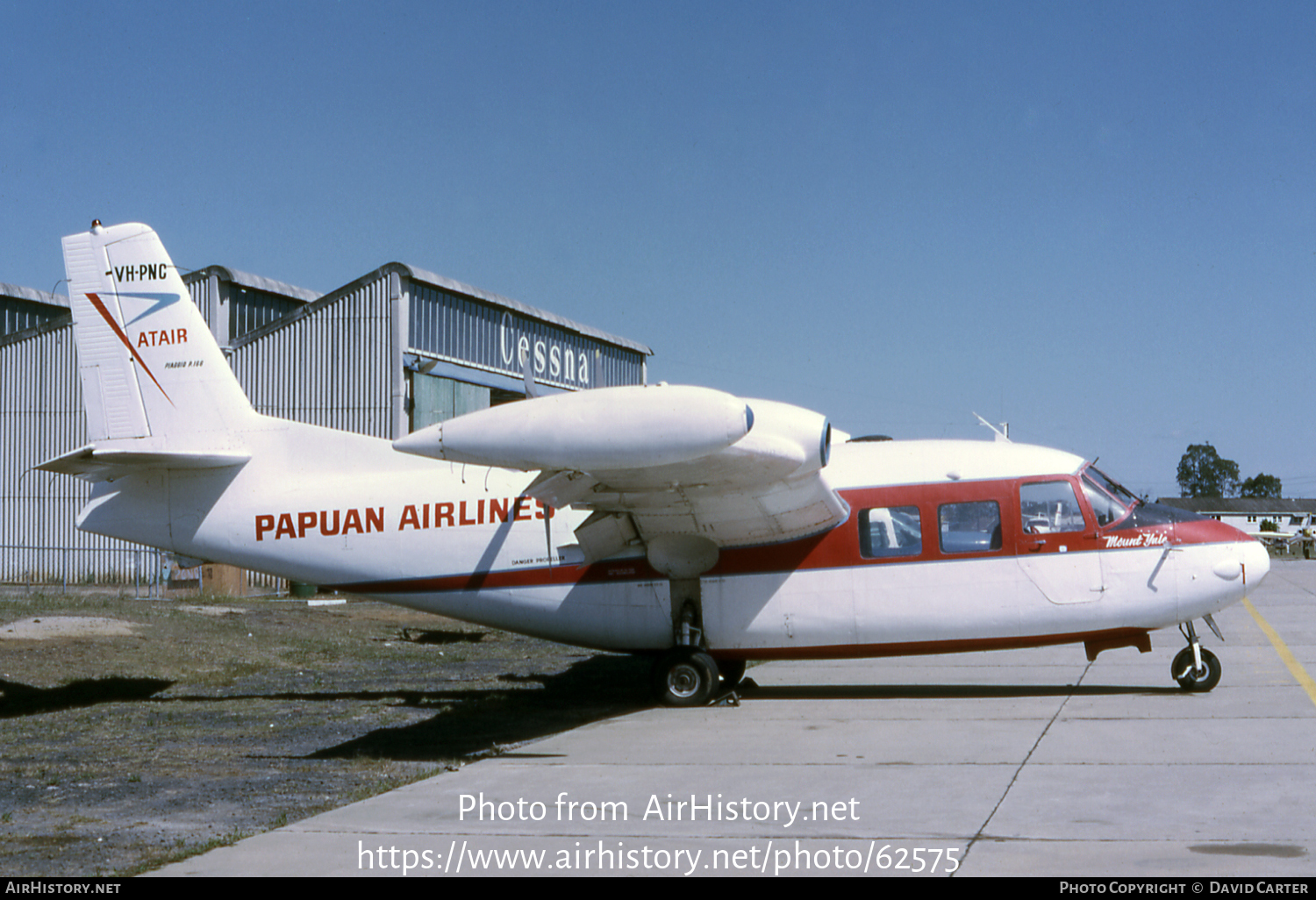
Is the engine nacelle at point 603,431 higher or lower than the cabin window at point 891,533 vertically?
higher

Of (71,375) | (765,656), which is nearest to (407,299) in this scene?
(71,375)

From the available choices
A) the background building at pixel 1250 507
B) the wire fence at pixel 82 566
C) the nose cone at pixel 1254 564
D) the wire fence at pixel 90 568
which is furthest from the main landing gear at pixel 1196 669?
the background building at pixel 1250 507

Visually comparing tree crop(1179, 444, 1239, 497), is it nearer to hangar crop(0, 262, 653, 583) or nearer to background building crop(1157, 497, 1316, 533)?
background building crop(1157, 497, 1316, 533)

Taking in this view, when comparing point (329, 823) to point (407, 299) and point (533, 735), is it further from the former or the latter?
point (407, 299)

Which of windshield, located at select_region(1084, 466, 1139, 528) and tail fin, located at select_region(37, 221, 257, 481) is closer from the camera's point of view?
windshield, located at select_region(1084, 466, 1139, 528)

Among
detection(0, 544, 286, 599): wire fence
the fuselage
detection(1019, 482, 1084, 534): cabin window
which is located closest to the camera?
the fuselage

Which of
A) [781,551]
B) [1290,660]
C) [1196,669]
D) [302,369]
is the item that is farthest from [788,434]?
[302,369]

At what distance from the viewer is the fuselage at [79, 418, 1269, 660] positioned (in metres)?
12.5

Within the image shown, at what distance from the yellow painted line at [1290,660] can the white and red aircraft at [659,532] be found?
119 centimetres

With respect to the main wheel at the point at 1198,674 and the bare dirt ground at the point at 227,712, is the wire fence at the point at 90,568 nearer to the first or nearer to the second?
the bare dirt ground at the point at 227,712

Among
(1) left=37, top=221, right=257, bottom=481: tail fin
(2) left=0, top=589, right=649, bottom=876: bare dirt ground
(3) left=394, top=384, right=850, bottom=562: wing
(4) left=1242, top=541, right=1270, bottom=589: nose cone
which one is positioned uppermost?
(1) left=37, top=221, right=257, bottom=481: tail fin

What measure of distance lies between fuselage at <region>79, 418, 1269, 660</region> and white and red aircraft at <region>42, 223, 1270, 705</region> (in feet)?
0.07

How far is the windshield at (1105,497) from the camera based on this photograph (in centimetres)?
1264

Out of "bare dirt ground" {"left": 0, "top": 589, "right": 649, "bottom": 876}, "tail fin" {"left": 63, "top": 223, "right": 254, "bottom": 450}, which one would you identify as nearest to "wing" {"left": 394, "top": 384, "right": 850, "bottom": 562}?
"bare dirt ground" {"left": 0, "top": 589, "right": 649, "bottom": 876}
